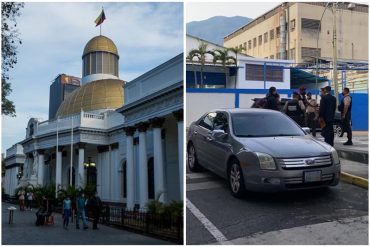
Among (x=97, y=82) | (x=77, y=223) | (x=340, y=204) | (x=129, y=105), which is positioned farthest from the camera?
(x=97, y=82)

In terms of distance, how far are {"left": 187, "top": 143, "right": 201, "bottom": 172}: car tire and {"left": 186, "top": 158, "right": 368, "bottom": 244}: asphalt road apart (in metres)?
0.37

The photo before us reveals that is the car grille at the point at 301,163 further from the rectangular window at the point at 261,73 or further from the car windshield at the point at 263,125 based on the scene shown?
the rectangular window at the point at 261,73

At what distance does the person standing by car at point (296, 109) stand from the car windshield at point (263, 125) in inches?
6.0

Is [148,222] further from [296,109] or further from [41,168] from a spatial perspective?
[41,168]

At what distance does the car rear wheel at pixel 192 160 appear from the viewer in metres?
4.38

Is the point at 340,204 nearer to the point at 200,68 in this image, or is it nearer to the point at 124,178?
the point at 200,68

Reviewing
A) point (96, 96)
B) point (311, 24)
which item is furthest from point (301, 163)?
point (96, 96)

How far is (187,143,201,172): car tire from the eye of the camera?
438cm

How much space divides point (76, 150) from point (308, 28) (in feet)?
38.6

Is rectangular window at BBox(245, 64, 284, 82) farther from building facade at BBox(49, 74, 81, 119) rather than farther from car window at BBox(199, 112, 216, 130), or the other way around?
building facade at BBox(49, 74, 81, 119)

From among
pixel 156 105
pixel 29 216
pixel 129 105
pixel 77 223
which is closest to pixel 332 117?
pixel 77 223

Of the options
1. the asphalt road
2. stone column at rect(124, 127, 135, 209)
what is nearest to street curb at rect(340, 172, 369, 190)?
the asphalt road

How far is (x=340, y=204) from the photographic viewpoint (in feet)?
12.8

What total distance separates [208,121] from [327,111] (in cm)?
136
